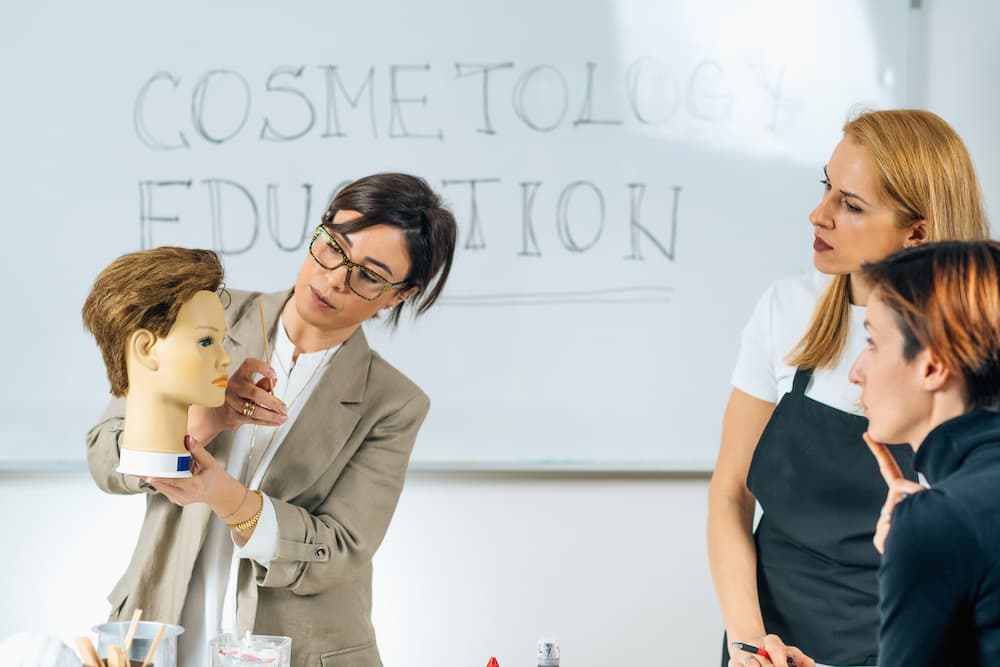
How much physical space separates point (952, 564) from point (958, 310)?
0.72 feet

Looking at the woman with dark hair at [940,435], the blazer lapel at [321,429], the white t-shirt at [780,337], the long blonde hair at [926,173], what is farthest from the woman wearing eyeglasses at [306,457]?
the woman with dark hair at [940,435]

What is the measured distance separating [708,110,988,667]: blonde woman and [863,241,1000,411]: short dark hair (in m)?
0.48

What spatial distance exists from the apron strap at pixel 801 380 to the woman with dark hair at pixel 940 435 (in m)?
0.53

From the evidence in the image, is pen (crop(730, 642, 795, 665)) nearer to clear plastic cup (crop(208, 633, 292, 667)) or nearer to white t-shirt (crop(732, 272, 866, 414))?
white t-shirt (crop(732, 272, 866, 414))

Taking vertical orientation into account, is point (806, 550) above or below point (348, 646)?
above

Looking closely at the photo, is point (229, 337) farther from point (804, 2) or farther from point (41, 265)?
point (804, 2)

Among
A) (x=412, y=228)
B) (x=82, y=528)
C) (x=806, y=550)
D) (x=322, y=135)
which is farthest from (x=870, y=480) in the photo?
(x=82, y=528)

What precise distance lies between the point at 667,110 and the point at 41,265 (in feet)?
4.75

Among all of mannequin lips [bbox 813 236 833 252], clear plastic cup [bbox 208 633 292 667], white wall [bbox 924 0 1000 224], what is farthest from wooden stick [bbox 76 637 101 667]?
white wall [bbox 924 0 1000 224]

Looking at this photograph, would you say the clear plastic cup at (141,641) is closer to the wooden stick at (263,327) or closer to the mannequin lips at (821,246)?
the wooden stick at (263,327)

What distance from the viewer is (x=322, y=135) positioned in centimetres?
229

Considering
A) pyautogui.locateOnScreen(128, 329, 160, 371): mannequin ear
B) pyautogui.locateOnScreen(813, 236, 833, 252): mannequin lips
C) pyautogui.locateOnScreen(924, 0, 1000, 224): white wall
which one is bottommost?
pyautogui.locateOnScreen(128, 329, 160, 371): mannequin ear

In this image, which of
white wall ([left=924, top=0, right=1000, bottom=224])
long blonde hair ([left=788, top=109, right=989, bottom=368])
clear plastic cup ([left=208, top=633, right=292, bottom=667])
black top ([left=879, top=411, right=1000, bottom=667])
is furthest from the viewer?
white wall ([left=924, top=0, right=1000, bottom=224])

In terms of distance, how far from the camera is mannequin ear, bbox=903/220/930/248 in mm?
1405
